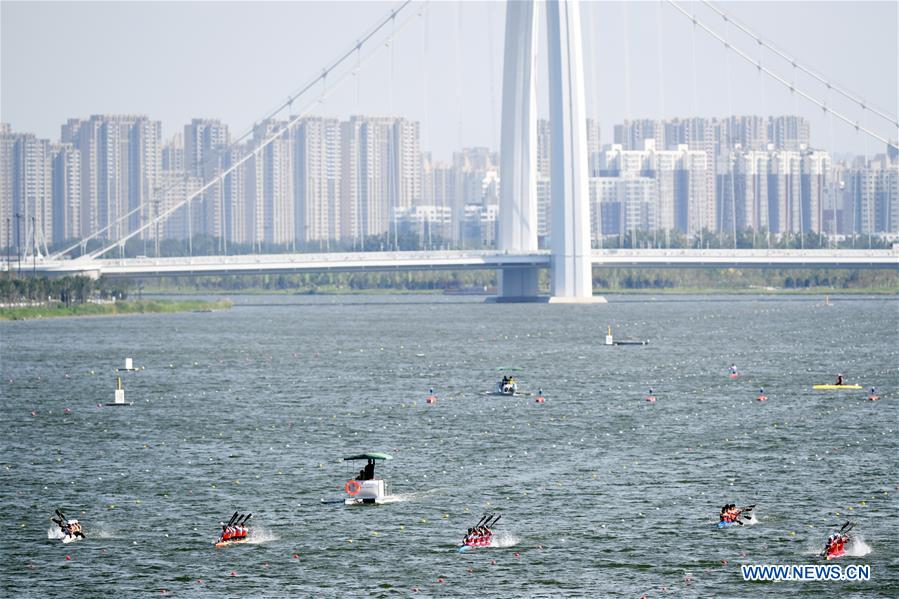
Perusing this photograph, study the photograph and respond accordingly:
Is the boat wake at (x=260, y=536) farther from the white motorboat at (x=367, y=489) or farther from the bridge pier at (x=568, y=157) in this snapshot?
the bridge pier at (x=568, y=157)

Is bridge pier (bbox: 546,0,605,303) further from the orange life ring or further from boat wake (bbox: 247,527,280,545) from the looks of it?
boat wake (bbox: 247,527,280,545)

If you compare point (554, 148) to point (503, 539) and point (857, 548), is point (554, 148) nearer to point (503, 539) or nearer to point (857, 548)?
point (503, 539)

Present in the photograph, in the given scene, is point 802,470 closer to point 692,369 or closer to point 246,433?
point 246,433

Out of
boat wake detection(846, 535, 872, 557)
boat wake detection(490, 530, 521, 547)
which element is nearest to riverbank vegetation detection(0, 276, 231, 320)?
boat wake detection(490, 530, 521, 547)

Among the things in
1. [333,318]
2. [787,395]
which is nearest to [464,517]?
[787,395]

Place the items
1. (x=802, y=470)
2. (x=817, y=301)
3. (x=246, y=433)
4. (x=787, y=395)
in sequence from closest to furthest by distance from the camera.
Result: (x=802, y=470), (x=246, y=433), (x=787, y=395), (x=817, y=301)

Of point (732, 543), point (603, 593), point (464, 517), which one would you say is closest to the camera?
point (603, 593)

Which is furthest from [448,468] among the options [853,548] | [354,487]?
[853,548]
